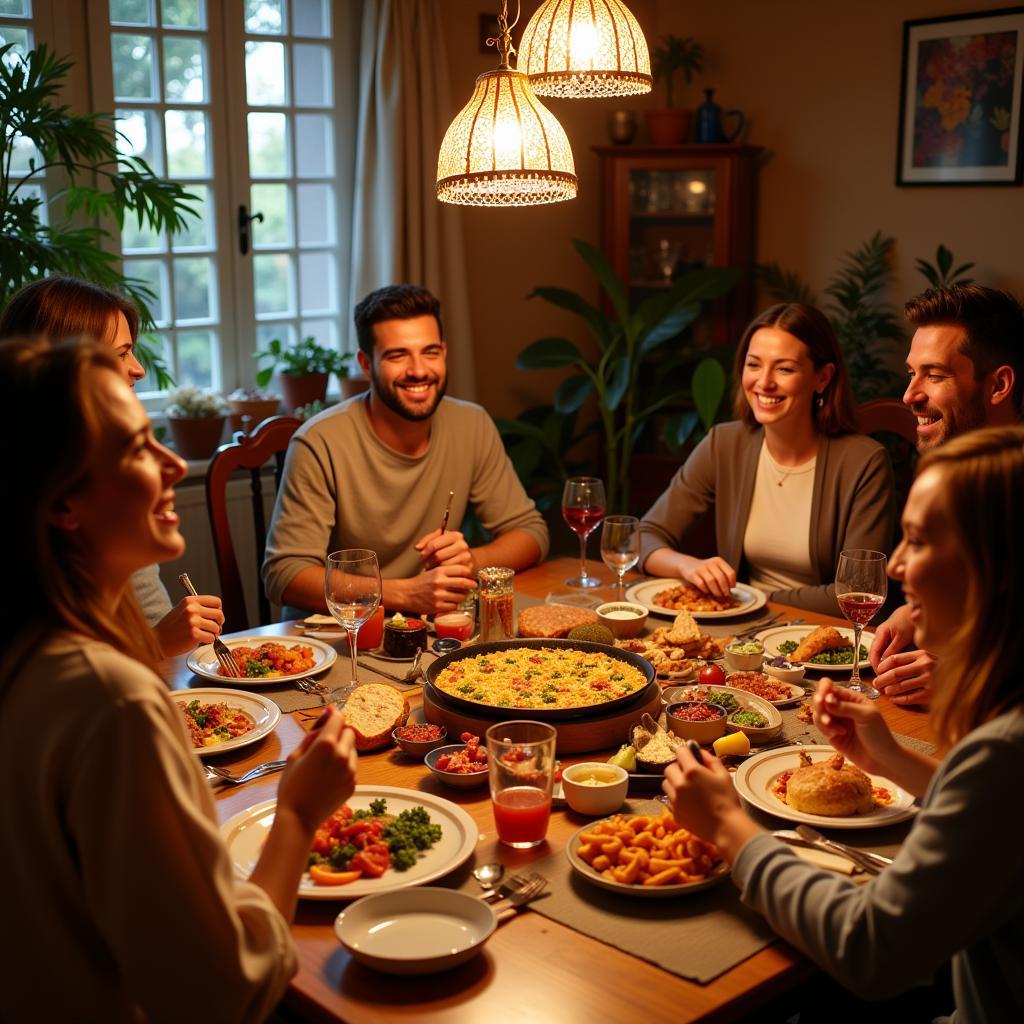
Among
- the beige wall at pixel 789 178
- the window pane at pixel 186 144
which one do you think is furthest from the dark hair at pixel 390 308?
the beige wall at pixel 789 178

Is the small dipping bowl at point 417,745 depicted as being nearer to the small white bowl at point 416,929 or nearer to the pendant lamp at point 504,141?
the small white bowl at point 416,929

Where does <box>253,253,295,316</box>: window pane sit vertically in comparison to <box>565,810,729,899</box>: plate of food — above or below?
above

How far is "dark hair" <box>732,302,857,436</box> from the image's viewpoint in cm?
295

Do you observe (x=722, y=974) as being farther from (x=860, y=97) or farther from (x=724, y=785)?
(x=860, y=97)

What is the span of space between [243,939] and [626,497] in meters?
4.14

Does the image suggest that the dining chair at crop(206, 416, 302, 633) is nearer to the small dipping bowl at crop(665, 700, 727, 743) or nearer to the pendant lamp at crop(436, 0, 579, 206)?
the pendant lamp at crop(436, 0, 579, 206)

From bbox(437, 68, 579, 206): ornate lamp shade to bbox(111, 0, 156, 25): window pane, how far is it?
8.53 ft

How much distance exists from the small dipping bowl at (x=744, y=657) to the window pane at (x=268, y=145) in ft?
10.3

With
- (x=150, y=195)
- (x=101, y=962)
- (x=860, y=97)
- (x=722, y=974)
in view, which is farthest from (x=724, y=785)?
(x=860, y=97)

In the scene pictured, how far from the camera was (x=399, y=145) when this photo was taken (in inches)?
181

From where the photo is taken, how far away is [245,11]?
173 inches

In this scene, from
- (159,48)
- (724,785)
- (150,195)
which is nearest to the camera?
(724,785)

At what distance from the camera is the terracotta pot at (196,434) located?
4160 mm

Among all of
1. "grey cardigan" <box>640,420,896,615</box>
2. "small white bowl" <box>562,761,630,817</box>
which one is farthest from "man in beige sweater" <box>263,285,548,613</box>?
"small white bowl" <box>562,761,630,817</box>
